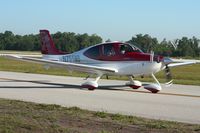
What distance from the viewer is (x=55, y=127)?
890cm

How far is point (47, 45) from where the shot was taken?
Answer: 2342cm

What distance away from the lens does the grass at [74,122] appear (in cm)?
889

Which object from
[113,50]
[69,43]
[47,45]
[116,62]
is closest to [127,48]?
[113,50]

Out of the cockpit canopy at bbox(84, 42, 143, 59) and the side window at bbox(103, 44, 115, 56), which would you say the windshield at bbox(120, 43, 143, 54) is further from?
the side window at bbox(103, 44, 115, 56)

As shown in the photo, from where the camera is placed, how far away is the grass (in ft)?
29.2

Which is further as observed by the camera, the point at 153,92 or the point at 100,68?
the point at 100,68

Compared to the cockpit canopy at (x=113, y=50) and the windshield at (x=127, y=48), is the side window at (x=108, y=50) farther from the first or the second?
the windshield at (x=127, y=48)

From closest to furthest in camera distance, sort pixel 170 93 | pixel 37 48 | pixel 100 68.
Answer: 1. pixel 170 93
2. pixel 100 68
3. pixel 37 48

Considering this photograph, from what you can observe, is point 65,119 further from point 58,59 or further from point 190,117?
point 58,59

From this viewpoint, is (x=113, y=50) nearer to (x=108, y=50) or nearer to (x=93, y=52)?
(x=108, y=50)

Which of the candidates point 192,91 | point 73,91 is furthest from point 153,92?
point 73,91

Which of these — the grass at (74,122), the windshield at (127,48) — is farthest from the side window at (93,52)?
the grass at (74,122)

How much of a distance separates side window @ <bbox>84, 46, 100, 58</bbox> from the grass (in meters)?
7.65

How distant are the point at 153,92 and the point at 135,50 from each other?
7.15 feet
